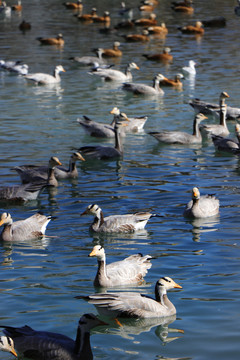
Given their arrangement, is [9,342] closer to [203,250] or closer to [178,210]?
[203,250]

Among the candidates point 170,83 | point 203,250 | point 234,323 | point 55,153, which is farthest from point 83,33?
point 234,323

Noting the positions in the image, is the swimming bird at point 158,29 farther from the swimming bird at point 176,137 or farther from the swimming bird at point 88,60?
the swimming bird at point 176,137

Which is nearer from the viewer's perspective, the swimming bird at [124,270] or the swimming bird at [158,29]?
the swimming bird at [124,270]

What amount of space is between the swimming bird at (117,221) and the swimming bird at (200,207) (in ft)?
4.39

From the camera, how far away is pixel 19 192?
2009 centimetres

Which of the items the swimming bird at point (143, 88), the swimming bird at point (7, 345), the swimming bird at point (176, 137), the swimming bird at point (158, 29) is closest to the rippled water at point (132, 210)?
the swimming bird at point (176, 137)

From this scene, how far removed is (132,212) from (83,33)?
35.5 meters

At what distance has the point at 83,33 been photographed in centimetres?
5256

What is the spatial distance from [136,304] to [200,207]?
238 inches

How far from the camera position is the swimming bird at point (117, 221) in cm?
1728

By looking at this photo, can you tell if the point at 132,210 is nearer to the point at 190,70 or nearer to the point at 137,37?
the point at 190,70

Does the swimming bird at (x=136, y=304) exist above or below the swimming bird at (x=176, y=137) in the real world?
above

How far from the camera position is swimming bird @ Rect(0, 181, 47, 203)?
20062mm

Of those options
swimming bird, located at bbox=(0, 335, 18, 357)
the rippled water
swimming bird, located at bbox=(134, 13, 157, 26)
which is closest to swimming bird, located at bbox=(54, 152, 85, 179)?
the rippled water
